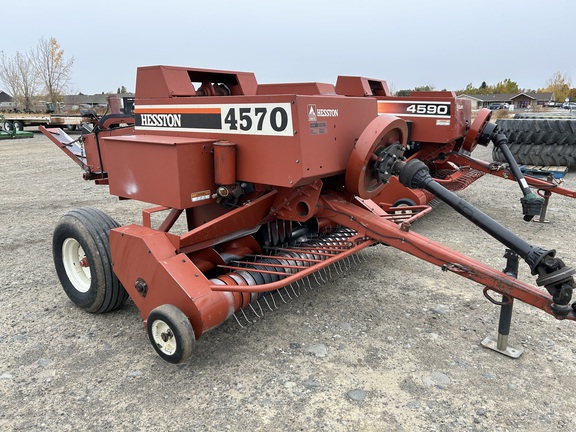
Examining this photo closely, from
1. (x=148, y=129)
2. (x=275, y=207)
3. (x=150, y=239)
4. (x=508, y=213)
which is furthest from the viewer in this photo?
(x=508, y=213)

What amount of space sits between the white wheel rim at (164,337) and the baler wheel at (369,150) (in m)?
1.40

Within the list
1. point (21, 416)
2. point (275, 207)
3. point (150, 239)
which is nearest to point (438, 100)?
point (275, 207)

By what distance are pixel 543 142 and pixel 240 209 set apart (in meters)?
7.33

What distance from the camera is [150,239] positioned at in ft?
8.80

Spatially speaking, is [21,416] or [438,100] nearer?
[21,416]

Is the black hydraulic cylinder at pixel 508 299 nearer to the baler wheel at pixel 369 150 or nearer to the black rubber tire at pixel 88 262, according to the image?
the baler wheel at pixel 369 150

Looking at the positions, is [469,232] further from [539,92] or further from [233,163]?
[539,92]

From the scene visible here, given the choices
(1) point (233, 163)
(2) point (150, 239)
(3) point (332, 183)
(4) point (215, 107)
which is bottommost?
(2) point (150, 239)

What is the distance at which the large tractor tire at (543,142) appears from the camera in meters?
8.03

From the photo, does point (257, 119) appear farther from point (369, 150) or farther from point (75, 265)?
point (75, 265)

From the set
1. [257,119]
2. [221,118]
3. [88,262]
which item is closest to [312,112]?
[257,119]

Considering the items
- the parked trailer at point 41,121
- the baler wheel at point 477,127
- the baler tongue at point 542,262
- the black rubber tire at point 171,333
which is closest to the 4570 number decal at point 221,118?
the baler tongue at point 542,262

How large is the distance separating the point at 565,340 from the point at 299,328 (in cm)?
170

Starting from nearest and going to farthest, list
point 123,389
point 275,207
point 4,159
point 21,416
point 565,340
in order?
point 21,416 → point 123,389 → point 565,340 → point 275,207 → point 4,159
